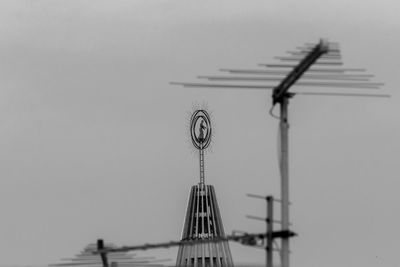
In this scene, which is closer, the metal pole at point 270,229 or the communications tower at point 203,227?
the metal pole at point 270,229

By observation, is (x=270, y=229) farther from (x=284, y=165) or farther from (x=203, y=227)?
(x=203, y=227)

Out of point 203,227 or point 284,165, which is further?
point 203,227

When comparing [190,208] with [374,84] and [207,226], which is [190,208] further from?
[374,84]

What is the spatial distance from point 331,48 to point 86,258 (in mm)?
26779

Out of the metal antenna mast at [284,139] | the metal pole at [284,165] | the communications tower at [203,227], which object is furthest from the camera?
the communications tower at [203,227]

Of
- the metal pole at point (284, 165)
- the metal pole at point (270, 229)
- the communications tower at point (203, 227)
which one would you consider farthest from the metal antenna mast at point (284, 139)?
the communications tower at point (203, 227)

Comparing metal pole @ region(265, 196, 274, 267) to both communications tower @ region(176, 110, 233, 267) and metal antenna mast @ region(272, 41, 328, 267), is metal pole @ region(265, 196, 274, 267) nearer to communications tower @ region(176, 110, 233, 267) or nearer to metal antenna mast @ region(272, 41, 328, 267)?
metal antenna mast @ region(272, 41, 328, 267)

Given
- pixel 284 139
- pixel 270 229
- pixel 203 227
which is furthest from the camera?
pixel 203 227

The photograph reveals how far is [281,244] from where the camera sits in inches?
2014

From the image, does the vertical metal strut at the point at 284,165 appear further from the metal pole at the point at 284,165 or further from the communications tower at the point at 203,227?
the communications tower at the point at 203,227

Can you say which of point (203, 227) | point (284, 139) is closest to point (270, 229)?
point (284, 139)

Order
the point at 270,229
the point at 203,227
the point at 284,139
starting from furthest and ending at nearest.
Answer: the point at 203,227 < the point at 284,139 < the point at 270,229

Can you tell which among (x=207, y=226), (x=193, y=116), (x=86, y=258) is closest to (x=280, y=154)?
(x=86, y=258)

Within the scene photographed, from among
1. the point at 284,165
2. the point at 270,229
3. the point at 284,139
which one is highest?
the point at 284,139
